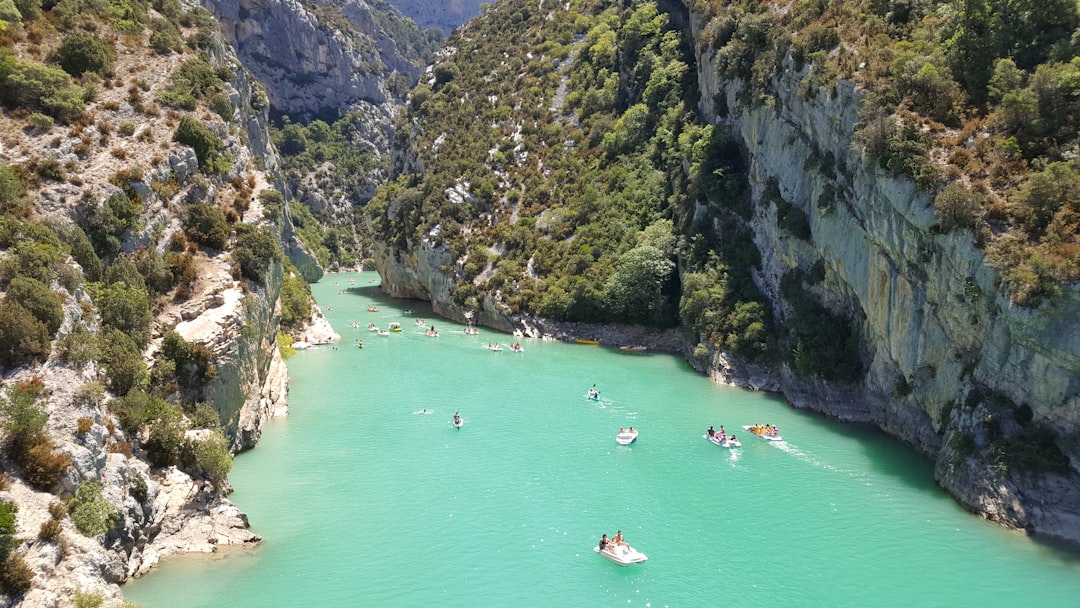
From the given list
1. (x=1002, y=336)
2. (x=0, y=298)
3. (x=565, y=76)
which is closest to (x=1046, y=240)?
(x=1002, y=336)

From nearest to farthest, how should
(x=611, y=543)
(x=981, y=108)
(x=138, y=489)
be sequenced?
(x=138, y=489) < (x=611, y=543) < (x=981, y=108)

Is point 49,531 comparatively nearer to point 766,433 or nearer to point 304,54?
point 766,433

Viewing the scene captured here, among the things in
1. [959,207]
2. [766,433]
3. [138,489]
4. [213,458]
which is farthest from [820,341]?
[138,489]

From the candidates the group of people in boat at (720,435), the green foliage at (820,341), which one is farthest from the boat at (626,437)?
the green foliage at (820,341)

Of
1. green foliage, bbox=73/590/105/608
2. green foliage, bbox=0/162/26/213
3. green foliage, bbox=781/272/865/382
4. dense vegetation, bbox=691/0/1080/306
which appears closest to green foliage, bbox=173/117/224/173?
green foliage, bbox=0/162/26/213

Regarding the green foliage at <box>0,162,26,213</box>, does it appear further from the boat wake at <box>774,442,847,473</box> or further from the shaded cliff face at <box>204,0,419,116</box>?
the shaded cliff face at <box>204,0,419,116</box>

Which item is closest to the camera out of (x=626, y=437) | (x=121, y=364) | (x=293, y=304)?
(x=121, y=364)
